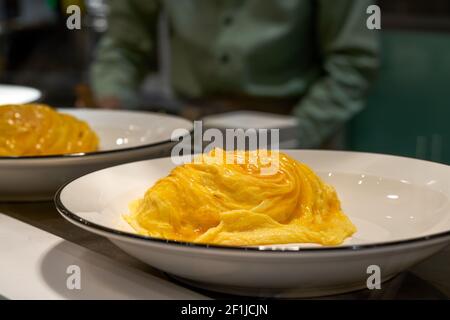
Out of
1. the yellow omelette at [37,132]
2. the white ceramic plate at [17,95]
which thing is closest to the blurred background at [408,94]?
the white ceramic plate at [17,95]

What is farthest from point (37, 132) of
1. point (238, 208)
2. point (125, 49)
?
point (125, 49)

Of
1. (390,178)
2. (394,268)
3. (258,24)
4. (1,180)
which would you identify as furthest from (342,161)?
(258,24)

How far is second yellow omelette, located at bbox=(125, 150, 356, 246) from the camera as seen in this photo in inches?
29.8

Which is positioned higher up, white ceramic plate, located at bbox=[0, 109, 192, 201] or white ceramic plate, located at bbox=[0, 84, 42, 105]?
white ceramic plate, located at bbox=[0, 84, 42, 105]

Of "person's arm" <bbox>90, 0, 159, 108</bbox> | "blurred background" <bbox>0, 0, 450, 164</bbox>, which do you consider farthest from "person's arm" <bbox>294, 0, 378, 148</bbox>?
"person's arm" <bbox>90, 0, 159, 108</bbox>

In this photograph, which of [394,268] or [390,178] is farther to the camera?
[390,178]

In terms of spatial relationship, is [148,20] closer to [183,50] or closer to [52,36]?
[183,50]

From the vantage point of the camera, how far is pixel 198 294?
2.27ft

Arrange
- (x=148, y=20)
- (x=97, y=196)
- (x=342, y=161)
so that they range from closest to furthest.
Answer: (x=97, y=196), (x=342, y=161), (x=148, y=20)

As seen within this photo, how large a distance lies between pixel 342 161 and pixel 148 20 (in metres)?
2.12

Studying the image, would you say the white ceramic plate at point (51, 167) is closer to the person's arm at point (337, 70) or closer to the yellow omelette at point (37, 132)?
the yellow omelette at point (37, 132)

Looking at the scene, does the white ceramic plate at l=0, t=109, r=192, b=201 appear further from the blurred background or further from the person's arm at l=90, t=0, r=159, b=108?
the person's arm at l=90, t=0, r=159, b=108

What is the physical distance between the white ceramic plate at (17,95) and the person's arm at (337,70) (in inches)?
42.4

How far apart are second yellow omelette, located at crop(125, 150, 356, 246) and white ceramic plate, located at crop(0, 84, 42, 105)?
761 mm
